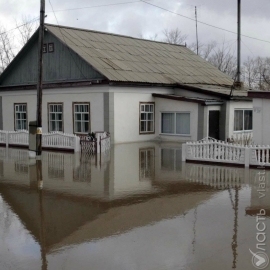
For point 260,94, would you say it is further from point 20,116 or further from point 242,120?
point 20,116

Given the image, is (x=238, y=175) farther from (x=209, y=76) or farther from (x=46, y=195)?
(x=209, y=76)

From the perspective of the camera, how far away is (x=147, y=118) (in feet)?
78.8

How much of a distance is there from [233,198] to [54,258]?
497cm

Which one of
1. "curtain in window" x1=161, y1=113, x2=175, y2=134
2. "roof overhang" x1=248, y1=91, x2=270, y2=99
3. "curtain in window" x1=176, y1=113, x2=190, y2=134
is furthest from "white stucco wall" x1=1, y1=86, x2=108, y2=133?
"roof overhang" x1=248, y1=91, x2=270, y2=99

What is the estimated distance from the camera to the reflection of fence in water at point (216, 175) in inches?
456

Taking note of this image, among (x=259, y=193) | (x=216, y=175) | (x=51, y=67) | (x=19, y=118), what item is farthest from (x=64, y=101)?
(x=259, y=193)

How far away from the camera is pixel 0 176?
43.4 feet

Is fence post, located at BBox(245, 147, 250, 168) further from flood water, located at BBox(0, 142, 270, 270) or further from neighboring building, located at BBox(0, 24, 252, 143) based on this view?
neighboring building, located at BBox(0, 24, 252, 143)

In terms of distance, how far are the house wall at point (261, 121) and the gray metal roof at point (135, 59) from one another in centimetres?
792

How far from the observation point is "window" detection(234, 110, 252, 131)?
24.4 meters

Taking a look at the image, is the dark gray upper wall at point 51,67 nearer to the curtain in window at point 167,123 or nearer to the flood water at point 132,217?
the curtain in window at point 167,123

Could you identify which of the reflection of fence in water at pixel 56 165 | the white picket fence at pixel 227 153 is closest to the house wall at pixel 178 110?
the white picket fence at pixel 227 153

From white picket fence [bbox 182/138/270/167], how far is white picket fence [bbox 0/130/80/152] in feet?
18.2

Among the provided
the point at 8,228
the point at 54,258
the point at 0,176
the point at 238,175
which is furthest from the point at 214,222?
the point at 0,176
